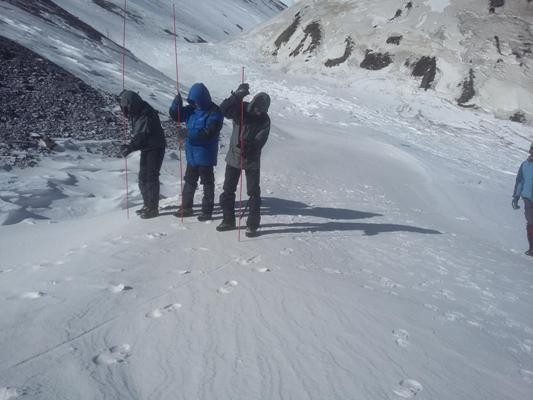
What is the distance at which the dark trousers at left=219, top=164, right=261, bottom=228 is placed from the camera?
5.62 m

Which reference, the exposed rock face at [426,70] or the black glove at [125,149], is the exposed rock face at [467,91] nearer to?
the exposed rock face at [426,70]

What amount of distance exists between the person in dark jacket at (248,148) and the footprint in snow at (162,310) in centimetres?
208

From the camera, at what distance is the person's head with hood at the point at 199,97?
5711 mm

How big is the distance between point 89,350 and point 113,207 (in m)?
4.50

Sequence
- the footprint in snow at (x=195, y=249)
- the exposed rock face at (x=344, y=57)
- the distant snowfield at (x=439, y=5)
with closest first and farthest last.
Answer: the footprint in snow at (x=195, y=249) → the distant snowfield at (x=439, y=5) → the exposed rock face at (x=344, y=57)

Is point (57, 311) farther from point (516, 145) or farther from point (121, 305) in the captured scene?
point (516, 145)

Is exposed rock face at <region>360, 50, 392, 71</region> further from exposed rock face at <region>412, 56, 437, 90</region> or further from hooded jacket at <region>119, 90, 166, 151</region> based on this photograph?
hooded jacket at <region>119, 90, 166, 151</region>

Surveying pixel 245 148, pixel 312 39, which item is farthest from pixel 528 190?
pixel 312 39

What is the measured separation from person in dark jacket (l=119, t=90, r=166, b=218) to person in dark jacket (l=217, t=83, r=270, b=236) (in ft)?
3.57

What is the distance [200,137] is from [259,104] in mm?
911

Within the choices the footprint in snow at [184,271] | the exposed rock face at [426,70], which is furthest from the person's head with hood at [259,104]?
the exposed rock face at [426,70]

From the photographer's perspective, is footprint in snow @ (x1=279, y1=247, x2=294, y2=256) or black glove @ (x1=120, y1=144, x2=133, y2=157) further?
black glove @ (x1=120, y1=144, x2=133, y2=157)

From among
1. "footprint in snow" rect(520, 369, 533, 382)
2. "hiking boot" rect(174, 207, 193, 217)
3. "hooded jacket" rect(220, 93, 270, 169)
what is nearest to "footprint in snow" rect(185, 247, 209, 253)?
"hooded jacket" rect(220, 93, 270, 169)

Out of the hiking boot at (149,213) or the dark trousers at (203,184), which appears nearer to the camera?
the dark trousers at (203,184)
